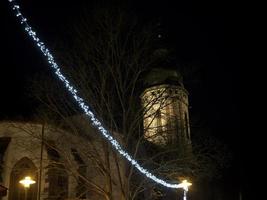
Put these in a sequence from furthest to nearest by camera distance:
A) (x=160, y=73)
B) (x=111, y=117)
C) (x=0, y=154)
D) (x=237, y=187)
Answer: (x=160, y=73) < (x=237, y=187) < (x=0, y=154) < (x=111, y=117)

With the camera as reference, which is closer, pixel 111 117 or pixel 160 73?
pixel 111 117

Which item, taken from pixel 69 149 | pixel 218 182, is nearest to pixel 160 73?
pixel 218 182

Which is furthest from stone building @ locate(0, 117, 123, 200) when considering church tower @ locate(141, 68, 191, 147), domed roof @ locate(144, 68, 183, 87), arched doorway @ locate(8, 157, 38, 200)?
domed roof @ locate(144, 68, 183, 87)

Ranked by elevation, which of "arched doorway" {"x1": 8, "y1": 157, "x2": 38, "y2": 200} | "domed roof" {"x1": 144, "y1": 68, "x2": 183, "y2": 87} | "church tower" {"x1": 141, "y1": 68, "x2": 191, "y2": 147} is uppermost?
"domed roof" {"x1": 144, "y1": 68, "x2": 183, "y2": 87}

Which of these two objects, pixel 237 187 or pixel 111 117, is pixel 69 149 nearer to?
pixel 111 117

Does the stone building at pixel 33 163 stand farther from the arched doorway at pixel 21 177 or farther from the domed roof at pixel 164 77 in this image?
the domed roof at pixel 164 77

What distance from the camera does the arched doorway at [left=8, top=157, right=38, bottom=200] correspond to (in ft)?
87.7

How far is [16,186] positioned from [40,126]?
12.3 ft

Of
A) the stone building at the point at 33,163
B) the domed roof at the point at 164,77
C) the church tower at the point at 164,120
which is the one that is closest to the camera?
the church tower at the point at 164,120

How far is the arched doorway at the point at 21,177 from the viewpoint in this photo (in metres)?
26.7

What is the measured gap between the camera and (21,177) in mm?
27219

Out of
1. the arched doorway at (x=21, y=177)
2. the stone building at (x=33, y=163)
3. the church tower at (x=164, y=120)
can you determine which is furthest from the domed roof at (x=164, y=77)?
the church tower at (x=164, y=120)

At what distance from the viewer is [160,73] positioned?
Answer: 49469 millimetres

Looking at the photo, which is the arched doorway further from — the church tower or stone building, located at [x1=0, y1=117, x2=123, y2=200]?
the church tower
